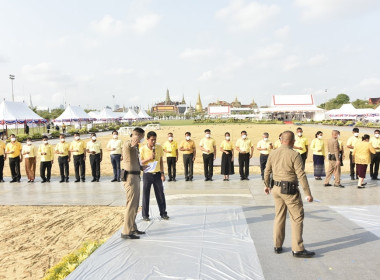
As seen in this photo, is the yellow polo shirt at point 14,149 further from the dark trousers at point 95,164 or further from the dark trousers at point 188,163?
the dark trousers at point 188,163

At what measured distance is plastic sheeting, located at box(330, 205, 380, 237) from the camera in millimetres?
5617

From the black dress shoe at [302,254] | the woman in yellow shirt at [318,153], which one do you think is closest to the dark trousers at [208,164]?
the woman in yellow shirt at [318,153]

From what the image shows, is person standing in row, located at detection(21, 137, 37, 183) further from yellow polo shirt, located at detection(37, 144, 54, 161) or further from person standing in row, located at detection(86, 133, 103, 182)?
person standing in row, located at detection(86, 133, 103, 182)

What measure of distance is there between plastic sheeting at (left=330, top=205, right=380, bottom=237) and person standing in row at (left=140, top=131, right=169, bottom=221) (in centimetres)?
367

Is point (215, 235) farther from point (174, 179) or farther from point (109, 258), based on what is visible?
point (174, 179)

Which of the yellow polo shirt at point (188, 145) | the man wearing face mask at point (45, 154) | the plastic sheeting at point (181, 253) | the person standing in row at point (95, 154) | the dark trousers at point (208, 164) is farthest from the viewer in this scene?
the man wearing face mask at point (45, 154)

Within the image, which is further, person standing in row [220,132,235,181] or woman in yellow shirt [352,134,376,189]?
person standing in row [220,132,235,181]

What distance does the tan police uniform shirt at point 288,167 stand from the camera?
4.26 meters

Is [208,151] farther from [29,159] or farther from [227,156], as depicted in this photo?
[29,159]

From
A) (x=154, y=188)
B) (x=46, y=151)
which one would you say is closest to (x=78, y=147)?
(x=46, y=151)

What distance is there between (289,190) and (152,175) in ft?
8.91

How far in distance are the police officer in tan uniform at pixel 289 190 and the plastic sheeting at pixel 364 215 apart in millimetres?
1888

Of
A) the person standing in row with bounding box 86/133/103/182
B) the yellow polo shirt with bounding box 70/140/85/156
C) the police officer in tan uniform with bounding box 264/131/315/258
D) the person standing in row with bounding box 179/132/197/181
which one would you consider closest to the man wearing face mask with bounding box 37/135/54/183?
the yellow polo shirt with bounding box 70/140/85/156

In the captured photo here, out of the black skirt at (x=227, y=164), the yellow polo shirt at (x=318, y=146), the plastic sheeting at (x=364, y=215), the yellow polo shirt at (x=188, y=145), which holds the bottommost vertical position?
the plastic sheeting at (x=364, y=215)
